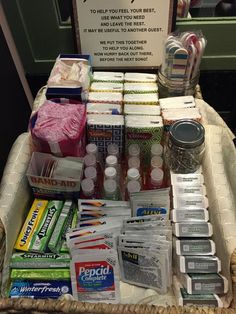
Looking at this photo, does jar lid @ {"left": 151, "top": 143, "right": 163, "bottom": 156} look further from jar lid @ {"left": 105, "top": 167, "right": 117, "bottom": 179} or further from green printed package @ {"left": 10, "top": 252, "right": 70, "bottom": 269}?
green printed package @ {"left": 10, "top": 252, "right": 70, "bottom": 269}

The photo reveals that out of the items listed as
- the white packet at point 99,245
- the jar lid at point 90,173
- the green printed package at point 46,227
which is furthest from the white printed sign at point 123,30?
the white packet at point 99,245

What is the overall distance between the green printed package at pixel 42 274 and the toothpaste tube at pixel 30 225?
0.20 ft

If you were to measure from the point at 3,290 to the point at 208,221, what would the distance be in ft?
1.81

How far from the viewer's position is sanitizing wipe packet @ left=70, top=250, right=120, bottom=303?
0.87 meters

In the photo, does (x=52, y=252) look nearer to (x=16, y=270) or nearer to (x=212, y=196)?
(x=16, y=270)

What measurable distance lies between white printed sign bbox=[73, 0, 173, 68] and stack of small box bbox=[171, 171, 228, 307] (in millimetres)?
499

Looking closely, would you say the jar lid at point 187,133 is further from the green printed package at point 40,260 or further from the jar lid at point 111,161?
the green printed package at point 40,260

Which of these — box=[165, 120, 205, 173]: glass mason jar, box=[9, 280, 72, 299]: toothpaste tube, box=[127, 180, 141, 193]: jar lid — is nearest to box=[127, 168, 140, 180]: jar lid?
box=[127, 180, 141, 193]: jar lid

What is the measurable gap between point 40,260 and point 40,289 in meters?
0.07

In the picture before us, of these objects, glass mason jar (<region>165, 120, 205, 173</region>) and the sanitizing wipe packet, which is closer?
the sanitizing wipe packet

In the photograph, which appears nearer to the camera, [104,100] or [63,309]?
[63,309]

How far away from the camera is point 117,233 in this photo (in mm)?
906

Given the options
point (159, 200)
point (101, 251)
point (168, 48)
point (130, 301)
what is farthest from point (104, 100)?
point (130, 301)

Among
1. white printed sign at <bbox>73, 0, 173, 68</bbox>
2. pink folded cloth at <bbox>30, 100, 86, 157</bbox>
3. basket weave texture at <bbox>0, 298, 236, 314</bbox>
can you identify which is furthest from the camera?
white printed sign at <bbox>73, 0, 173, 68</bbox>
